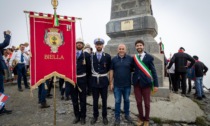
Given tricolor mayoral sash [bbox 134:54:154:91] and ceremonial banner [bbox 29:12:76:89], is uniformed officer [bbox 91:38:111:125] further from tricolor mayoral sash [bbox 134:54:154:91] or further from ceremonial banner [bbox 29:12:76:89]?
tricolor mayoral sash [bbox 134:54:154:91]

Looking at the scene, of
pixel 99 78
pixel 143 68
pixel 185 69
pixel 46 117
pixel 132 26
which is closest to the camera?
pixel 143 68

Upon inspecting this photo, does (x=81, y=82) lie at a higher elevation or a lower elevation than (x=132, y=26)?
lower

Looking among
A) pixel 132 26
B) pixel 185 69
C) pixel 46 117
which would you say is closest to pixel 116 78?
pixel 46 117

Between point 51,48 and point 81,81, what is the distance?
1073mm

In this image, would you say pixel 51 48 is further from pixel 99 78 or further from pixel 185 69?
pixel 185 69

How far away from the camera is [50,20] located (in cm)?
367

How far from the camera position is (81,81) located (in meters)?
4.03

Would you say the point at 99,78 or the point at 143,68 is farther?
the point at 99,78

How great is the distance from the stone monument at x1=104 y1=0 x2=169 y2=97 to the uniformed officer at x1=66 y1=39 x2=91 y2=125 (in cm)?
270

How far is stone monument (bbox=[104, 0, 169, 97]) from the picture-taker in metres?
6.24

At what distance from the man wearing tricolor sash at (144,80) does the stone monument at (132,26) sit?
81.5 inches

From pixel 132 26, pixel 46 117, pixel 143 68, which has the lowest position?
pixel 46 117

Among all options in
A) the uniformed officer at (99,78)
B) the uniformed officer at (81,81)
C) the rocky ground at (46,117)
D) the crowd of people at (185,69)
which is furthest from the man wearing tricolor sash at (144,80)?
the crowd of people at (185,69)

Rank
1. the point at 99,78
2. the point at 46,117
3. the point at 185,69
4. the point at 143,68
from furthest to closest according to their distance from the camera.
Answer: the point at 185,69 → the point at 46,117 → the point at 99,78 → the point at 143,68
